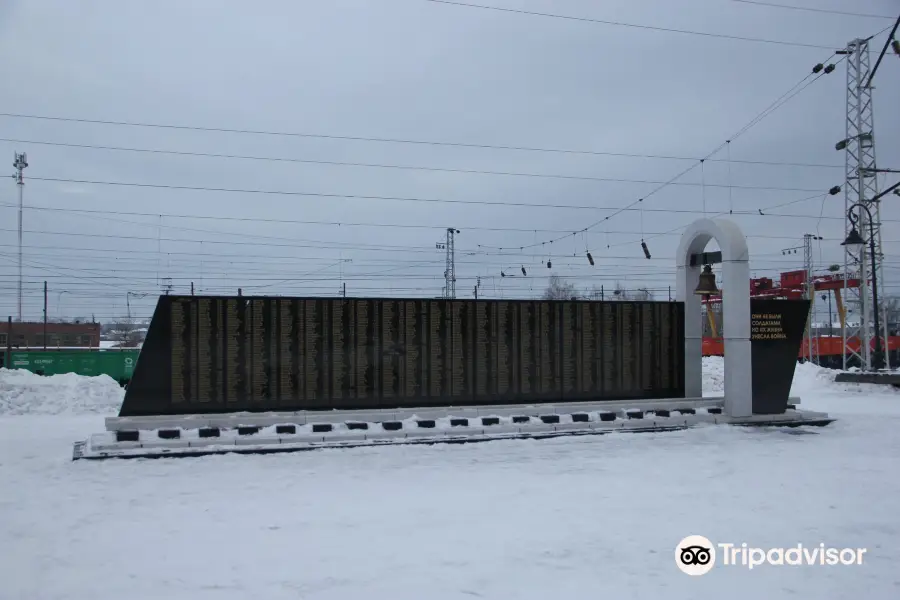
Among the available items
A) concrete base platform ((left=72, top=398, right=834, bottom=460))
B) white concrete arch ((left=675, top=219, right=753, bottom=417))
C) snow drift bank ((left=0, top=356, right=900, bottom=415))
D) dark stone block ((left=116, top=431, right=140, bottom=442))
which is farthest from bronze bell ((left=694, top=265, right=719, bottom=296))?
snow drift bank ((left=0, top=356, right=900, bottom=415))

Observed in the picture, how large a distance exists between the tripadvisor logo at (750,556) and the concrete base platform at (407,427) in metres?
5.77

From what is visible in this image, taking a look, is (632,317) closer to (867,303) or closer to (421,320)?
(421,320)

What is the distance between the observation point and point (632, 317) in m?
14.0

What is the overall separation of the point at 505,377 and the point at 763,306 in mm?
5857

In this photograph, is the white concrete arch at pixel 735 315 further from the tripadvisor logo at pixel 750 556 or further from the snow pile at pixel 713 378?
the tripadvisor logo at pixel 750 556

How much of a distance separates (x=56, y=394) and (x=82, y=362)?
752 cm

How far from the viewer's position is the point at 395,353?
12484mm

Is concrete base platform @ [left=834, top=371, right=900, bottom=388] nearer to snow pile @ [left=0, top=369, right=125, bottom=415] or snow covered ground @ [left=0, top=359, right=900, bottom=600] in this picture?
snow covered ground @ [left=0, top=359, right=900, bottom=600]

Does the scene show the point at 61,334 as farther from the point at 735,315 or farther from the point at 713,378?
the point at 735,315

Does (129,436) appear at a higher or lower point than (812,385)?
higher

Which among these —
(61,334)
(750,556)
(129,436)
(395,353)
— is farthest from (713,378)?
(61,334)

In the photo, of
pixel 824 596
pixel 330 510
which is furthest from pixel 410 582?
pixel 824 596

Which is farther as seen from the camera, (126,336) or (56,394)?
(126,336)

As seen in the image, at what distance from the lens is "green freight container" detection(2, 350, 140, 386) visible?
73.9 feet
